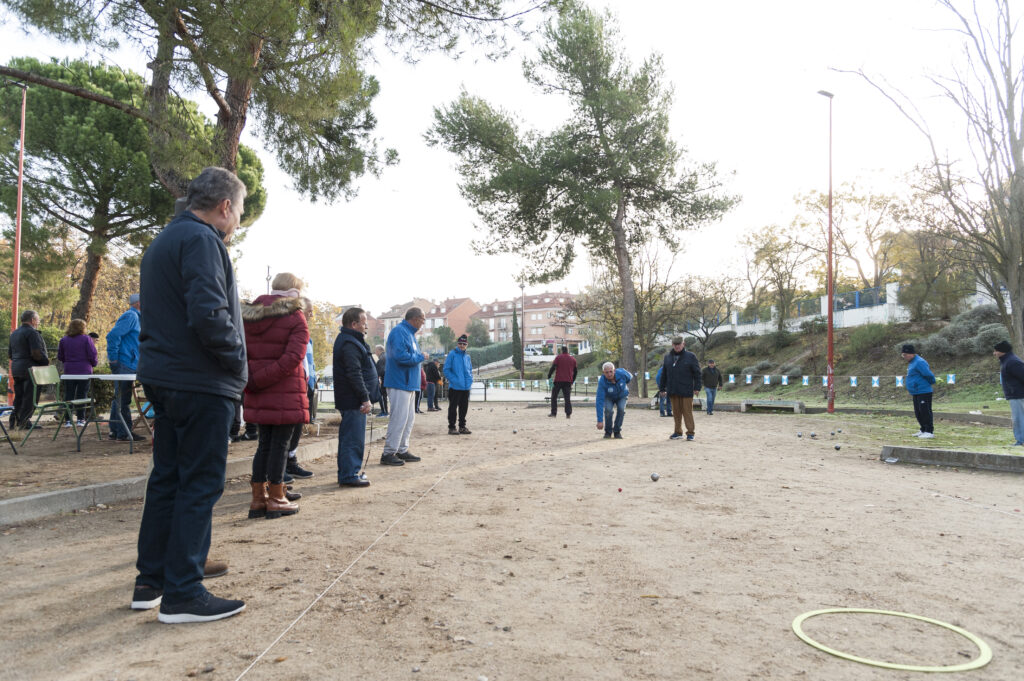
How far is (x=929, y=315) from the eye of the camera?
30.6m

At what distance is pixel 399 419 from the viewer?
867 cm

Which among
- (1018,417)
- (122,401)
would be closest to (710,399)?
(1018,417)

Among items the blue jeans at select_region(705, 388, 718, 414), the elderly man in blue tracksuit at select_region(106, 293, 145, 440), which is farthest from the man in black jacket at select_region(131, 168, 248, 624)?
the blue jeans at select_region(705, 388, 718, 414)

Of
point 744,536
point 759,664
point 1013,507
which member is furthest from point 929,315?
point 759,664

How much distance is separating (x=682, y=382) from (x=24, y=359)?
10929 mm

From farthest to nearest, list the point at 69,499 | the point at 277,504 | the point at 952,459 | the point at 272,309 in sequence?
1. the point at 952,459
2. the point at 69,499
3. the point at 277,504
4. the point at 272,309

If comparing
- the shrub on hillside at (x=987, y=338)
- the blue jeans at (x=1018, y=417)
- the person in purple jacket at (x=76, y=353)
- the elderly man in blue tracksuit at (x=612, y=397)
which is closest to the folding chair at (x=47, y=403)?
→ the person in purple jacket at (x=76, y=353)

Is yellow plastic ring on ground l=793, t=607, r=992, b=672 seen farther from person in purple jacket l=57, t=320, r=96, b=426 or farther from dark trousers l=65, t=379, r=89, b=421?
person in purple jacket l=57, t=320, r=96, b=426

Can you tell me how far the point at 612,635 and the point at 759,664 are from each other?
623mm

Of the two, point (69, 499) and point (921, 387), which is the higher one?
point (921, 387)

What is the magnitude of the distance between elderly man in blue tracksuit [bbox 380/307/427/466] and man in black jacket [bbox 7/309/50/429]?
602 cm

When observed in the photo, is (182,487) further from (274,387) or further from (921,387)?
(921,387)

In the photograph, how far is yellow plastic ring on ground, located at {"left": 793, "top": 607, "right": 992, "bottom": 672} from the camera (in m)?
2.70

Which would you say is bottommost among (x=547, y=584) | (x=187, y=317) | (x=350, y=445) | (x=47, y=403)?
(x=547, y=584)
